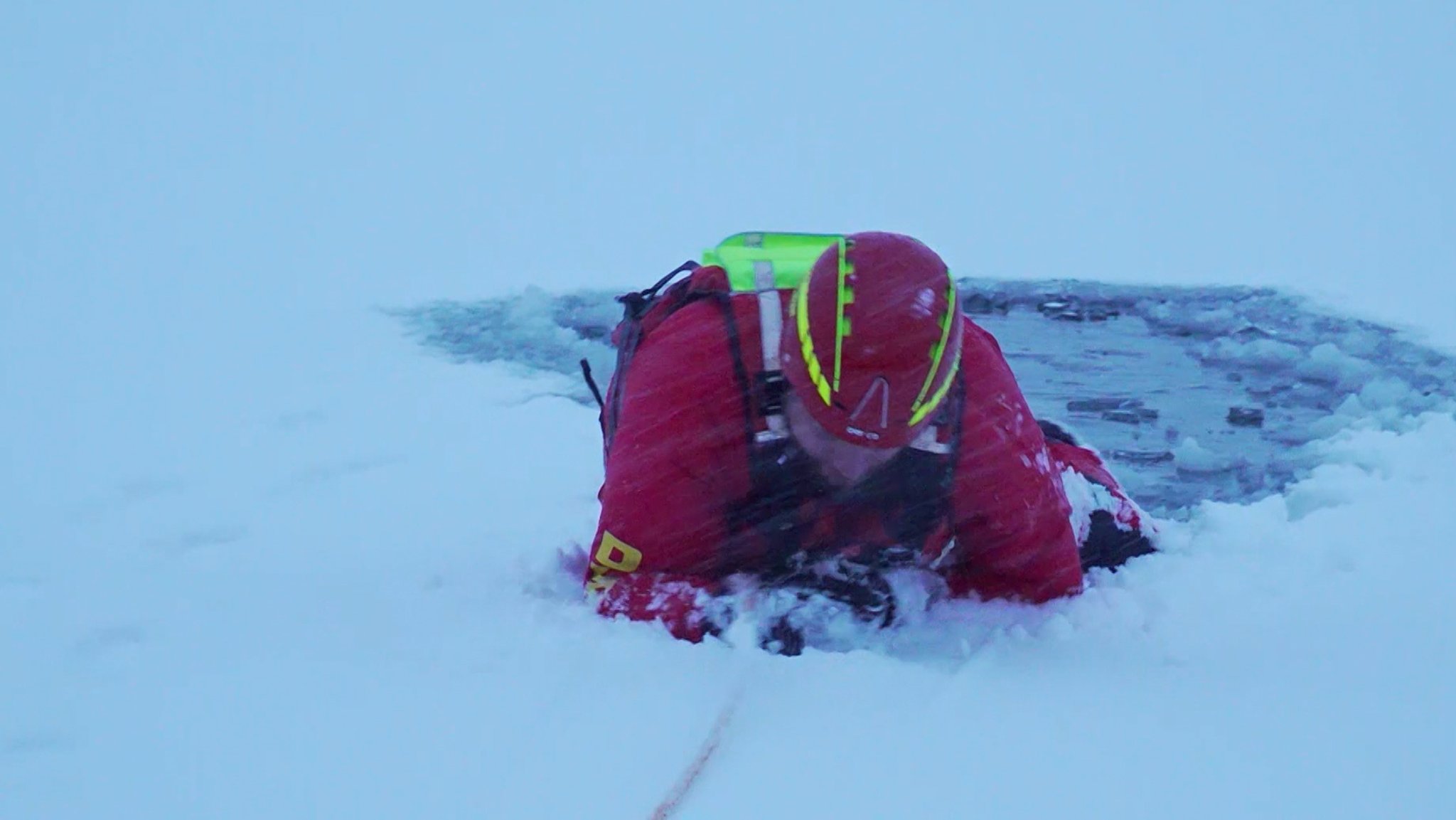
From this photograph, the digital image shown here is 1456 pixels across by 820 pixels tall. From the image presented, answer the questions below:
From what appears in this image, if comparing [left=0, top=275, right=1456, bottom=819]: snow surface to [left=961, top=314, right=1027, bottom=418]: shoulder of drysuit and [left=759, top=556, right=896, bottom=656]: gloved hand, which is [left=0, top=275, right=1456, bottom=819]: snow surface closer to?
[left=759, top=556, right=896, bottom=656]: gloved hand

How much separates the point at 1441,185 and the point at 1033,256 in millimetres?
1861

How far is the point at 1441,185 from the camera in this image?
→ 5.31 meters

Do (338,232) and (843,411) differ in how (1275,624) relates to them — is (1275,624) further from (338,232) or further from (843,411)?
(338,232)

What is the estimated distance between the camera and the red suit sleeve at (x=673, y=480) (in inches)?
84.4

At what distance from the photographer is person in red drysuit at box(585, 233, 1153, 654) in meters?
1.94

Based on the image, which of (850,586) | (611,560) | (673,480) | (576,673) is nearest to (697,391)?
(673,480)

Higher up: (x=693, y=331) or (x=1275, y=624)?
(x=693, y=331)

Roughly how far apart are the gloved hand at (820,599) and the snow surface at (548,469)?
87mm

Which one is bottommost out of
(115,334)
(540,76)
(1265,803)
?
(1265,803)

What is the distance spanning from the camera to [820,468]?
2160 mm

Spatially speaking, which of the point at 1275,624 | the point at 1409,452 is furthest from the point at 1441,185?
the point at 1275,624

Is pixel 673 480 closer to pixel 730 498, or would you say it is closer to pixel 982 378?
pixel 730 498

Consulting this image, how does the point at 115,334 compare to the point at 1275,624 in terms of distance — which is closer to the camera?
the point at 1275,624

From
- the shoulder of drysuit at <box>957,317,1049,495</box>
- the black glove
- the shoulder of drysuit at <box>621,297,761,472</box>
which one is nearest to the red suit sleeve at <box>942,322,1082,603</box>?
the shoulder of drysuit at <box>957,317,1049,495</box>
